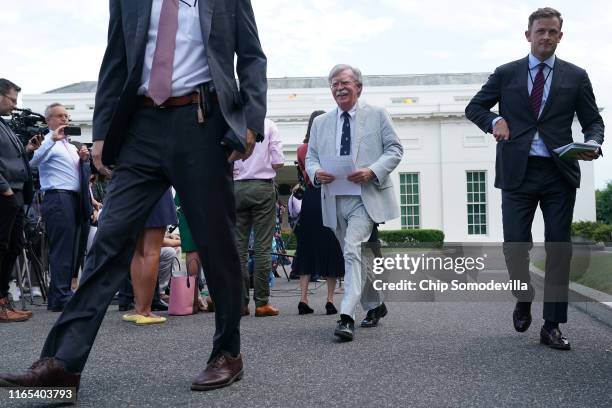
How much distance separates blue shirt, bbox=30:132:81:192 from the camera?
7172 mm

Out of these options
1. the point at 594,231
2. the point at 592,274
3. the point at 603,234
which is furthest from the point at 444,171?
the point at 592,274

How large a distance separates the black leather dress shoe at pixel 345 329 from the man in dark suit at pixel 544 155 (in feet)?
3.73

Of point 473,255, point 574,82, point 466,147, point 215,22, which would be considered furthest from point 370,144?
point 466,147

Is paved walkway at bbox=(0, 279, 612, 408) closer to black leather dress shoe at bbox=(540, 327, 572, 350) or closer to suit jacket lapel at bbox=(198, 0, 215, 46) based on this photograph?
black leather dress shoe at bbox=(540, 327, 572, 350)

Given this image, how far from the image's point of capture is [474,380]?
3354 millimetres

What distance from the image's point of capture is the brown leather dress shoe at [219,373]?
3.12 metres

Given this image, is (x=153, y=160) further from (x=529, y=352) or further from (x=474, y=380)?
(x=529, y=352)

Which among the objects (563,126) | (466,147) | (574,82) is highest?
(466,147)

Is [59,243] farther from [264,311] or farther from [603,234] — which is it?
[603,234]

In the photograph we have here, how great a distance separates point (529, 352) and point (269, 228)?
318cm

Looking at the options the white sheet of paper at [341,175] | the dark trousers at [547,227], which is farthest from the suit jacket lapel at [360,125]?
the dark trousers at [547,227]

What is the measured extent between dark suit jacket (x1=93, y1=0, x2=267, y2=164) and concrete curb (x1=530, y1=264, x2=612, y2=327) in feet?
12.5

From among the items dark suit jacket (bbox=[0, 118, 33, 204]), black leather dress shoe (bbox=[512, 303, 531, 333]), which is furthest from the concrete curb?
dark suit jacket (bbox=[0, 118, 33, 204])

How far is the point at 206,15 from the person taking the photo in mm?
3178
